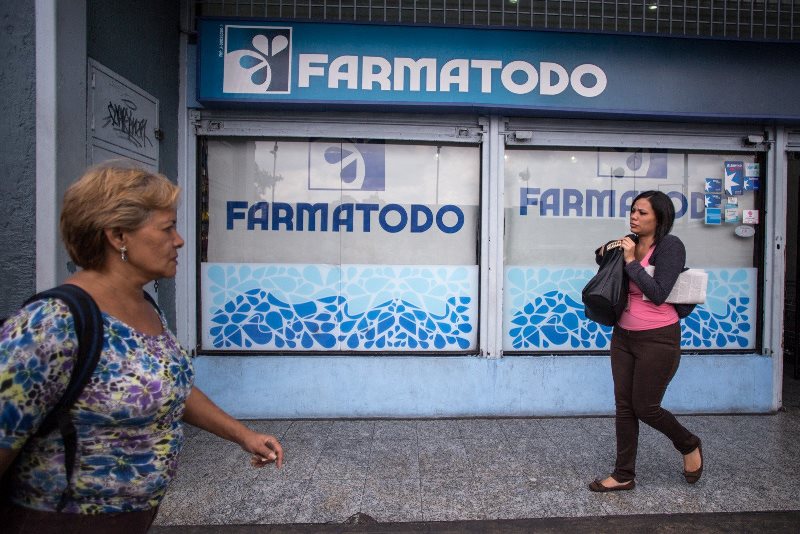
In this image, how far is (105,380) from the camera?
144cm

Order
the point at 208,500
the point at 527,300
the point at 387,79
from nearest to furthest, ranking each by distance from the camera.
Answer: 1. the point at 208,500
2. the point at 387,79
3. the point at 527,300

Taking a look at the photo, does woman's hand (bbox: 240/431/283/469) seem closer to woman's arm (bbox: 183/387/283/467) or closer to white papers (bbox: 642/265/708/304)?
woman's arm (bbox: 183/387/283/467)

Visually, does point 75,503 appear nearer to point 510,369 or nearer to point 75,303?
point 75,303

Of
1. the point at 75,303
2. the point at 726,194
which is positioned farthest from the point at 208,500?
the point at 726,194

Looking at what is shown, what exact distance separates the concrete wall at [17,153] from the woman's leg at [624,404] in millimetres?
3598

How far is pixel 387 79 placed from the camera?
4914 mm

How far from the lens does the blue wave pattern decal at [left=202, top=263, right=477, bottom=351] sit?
520cm

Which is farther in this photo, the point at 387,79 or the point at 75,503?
the point at 387,79

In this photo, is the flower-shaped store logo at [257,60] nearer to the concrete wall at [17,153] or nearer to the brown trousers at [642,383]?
the concrete wall at [17,153]

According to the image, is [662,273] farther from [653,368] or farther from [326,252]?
[326,252]

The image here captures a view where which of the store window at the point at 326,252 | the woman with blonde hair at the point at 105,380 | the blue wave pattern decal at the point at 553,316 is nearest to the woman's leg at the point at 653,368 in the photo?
the blue wave pattern decal at the point at 553,316

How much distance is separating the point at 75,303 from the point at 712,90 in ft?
17.8

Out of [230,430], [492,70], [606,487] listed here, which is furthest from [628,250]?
[230,430]

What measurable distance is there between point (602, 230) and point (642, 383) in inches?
89.8
